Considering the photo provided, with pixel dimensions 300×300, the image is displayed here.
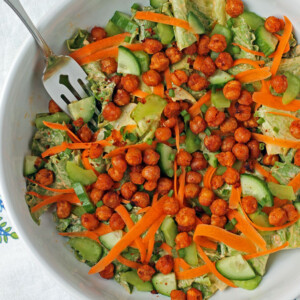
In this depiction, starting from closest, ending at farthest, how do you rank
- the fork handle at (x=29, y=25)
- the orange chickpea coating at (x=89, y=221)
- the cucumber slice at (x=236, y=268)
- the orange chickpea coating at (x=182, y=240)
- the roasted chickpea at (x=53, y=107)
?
the fork handle at (x=29, y=25), the cucumber slice at (x=236, y=268), the orange chickpea coating at (x=182, y=240), the orange chickpea coating at (x=89, y=221), the roasted chickpea at (x=53, y=107)

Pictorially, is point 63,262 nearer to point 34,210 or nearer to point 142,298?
point 34,210

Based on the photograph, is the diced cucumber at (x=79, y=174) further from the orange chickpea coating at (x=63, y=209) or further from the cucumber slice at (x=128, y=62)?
the cucumber slice at (x=128, y=62)

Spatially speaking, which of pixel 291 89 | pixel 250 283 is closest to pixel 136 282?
pixel 250 283

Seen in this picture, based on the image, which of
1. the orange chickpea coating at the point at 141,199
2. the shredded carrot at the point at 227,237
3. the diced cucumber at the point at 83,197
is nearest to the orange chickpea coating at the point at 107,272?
the diced cucumber at the point at 83,197

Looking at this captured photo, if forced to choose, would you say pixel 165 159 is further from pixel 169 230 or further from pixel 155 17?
pixel 155 17

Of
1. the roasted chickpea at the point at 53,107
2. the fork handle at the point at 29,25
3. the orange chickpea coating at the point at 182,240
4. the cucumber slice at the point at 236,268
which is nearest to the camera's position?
the fork handle at the point at 29,25

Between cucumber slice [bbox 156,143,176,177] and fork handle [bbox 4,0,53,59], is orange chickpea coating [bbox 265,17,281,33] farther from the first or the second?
fork handle [bbox 4,0,53,59]
